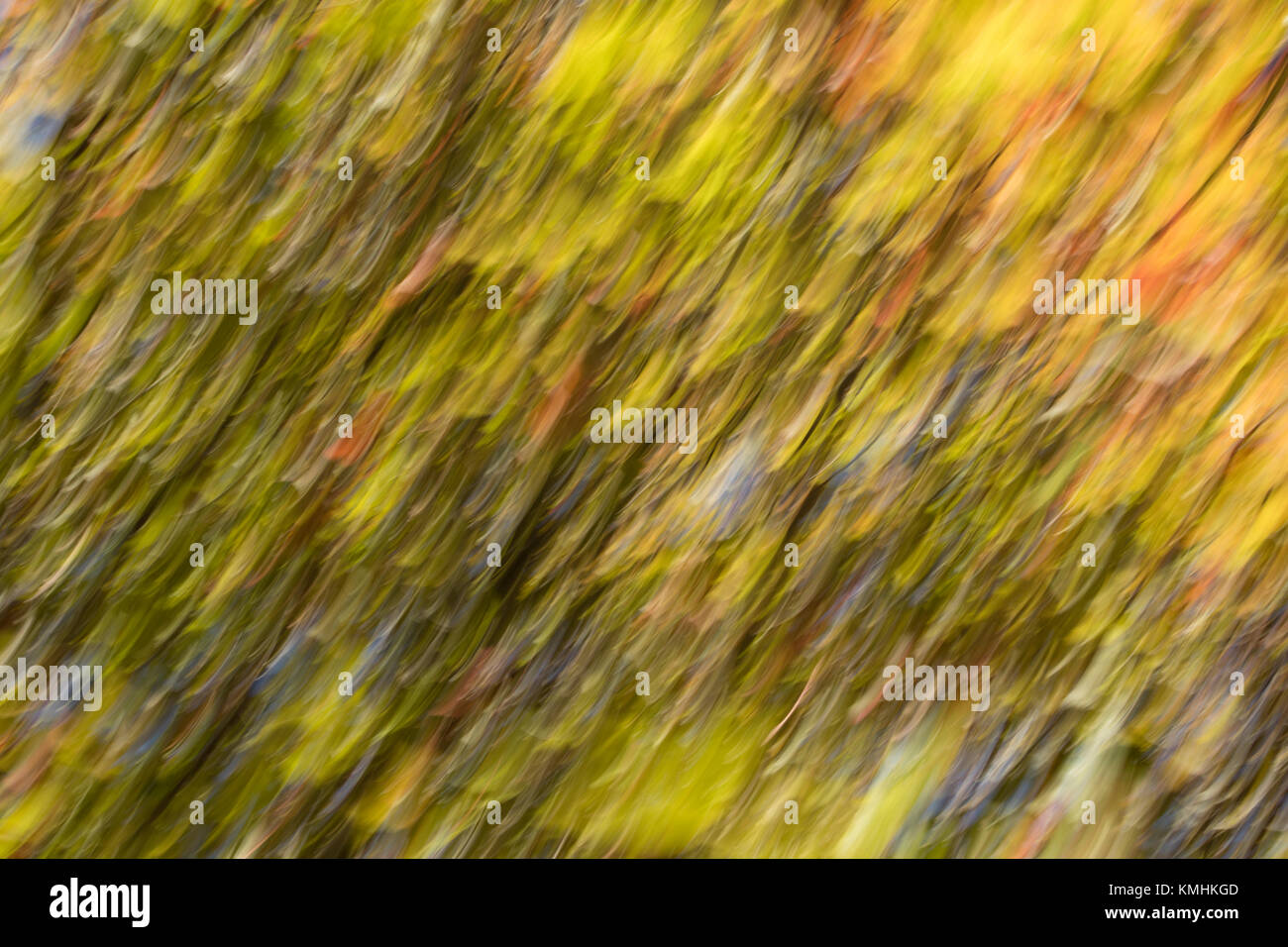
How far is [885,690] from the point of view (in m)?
1.89

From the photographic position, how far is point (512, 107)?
6.22 feet

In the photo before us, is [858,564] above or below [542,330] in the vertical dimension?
below

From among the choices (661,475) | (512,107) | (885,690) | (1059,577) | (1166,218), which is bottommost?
(885,690)

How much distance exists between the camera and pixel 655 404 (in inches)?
74.6

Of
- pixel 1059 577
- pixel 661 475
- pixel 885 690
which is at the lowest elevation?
pixel 885 690

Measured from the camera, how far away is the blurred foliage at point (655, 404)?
1.87 m

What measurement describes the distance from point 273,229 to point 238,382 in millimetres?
264

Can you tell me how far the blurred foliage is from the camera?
187cm

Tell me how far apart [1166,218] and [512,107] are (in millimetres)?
1135

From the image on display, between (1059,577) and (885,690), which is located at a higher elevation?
(1059,577)


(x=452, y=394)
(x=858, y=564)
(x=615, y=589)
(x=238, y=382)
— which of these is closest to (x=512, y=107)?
(x=452, y=394)

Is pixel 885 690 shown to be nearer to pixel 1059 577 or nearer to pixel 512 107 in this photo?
pixel 1059 577

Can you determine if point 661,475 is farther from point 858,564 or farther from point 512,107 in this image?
point 512,107

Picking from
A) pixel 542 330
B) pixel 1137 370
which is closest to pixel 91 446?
pixel 542 330
